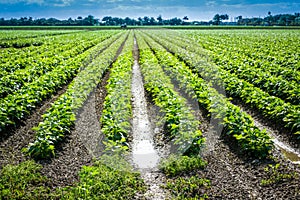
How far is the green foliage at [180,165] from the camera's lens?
604cm

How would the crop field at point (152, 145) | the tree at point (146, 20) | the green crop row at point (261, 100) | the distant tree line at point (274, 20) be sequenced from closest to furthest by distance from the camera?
the crop field at point (152, 145) < the green crop row at point (261, 100) < the distant tree line at point (274, 20) < the tree at point (146, 20)

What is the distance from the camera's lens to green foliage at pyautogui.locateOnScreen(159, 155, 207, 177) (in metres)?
6.04

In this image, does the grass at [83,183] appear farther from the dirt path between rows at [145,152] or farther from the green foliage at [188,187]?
the green foliage at [188,187]

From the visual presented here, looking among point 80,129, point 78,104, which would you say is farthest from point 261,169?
point 78,104

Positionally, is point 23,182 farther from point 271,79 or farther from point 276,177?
point 271,79

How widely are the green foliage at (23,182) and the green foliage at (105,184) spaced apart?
0.41 meters

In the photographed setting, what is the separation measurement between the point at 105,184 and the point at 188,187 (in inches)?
56.4

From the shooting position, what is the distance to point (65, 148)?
7.07m

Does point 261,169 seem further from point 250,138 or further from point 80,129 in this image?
point 80,129

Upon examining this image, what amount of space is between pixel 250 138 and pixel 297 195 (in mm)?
1818

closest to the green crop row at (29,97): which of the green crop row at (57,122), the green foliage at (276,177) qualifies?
the green crop row at (57,122)

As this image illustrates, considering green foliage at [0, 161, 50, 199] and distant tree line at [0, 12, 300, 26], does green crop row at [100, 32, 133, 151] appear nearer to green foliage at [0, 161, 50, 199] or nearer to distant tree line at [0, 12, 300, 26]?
green foliage at [0, 161, 50, 199]

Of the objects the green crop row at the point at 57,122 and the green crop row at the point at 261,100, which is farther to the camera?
the green crop row at the point at 261,100

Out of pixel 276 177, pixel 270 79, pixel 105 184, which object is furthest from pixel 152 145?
pixel 270 79
